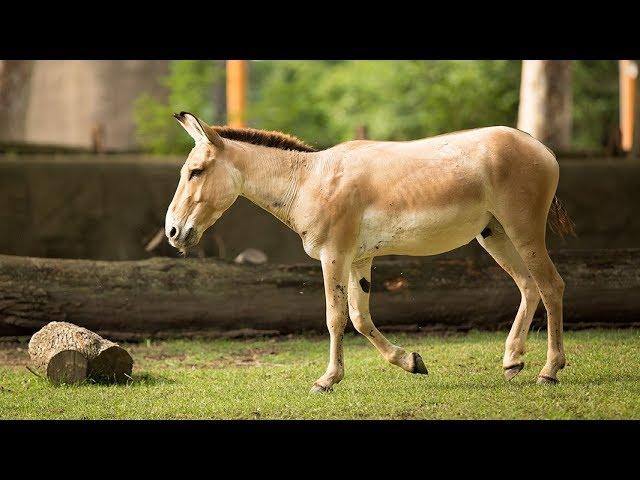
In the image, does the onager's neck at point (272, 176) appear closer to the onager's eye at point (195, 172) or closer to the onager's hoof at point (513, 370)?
the onager's eye at point (195, 172)

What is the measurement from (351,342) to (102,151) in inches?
251

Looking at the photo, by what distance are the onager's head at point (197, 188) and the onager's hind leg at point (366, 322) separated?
124 cm

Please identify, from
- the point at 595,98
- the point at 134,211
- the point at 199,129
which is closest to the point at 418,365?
the point at 199,129

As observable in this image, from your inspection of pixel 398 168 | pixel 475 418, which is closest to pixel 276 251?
pixel 398 168

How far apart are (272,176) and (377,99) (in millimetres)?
22044

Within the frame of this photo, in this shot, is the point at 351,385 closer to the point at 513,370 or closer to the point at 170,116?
the point at 513,370

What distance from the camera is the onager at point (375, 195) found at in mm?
7602

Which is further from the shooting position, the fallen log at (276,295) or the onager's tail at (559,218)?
the fallen log at (276,295)

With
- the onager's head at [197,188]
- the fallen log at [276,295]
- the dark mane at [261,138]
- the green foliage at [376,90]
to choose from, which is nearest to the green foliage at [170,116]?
the green foliage at [376,90]

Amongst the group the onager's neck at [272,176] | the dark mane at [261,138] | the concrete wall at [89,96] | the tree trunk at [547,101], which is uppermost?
the dark mane at [261,138]

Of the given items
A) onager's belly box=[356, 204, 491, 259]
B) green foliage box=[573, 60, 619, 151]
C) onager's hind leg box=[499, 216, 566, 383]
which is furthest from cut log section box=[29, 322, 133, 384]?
green foliage box=[573, 60, 619, 151]

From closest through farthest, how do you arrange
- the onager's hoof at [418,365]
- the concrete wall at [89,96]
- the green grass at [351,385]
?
the green grass at [351,385] < the onager's hoof at [418,365] < the concrete wall at [89,96]

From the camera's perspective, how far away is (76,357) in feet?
26.8

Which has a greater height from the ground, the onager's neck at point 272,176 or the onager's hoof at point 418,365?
the onager's neck at point 272,176
